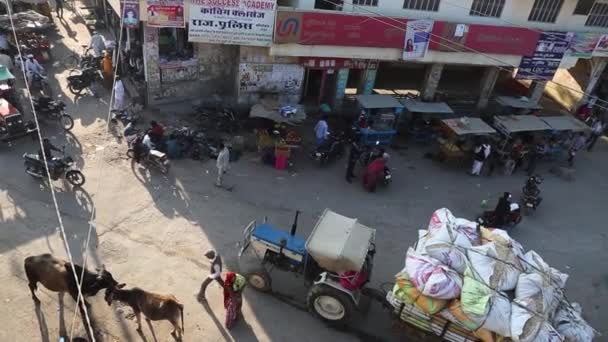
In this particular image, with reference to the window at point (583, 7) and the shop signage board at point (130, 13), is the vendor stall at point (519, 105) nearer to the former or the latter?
the window at point (583, 7)

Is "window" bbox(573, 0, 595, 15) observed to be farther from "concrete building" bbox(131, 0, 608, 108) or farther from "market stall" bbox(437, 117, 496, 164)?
"market stall" bbox(437, 117, 496, 164)

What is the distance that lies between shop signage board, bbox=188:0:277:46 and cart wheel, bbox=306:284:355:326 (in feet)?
30.3

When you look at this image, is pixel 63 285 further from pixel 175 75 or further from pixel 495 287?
pixel 175 75

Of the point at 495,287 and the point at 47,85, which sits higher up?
the point at 495,287

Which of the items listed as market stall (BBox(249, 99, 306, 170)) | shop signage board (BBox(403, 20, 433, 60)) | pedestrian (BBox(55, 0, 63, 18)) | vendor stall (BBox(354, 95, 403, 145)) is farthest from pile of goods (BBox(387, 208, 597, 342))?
pedestrian (BBox(55, 0, 63, 18))

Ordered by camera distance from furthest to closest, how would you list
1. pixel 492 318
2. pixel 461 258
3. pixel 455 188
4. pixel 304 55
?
pixel 304 55 → pixel 455 188 → pixel 461 258 → pixel 492 318

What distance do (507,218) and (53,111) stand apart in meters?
14.2

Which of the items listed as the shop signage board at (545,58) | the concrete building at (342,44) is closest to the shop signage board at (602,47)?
the concrete building at (342,44)

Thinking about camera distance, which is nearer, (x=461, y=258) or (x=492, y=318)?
(x=492, y=318)

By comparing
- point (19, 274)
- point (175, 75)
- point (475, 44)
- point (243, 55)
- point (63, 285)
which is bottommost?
point (19, 274)

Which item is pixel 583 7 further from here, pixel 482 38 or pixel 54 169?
pixel 54 169

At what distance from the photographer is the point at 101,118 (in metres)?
14.9

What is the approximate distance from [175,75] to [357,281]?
10.9 m

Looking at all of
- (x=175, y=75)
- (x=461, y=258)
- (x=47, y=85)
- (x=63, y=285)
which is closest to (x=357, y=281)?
(x=461, y=258)
